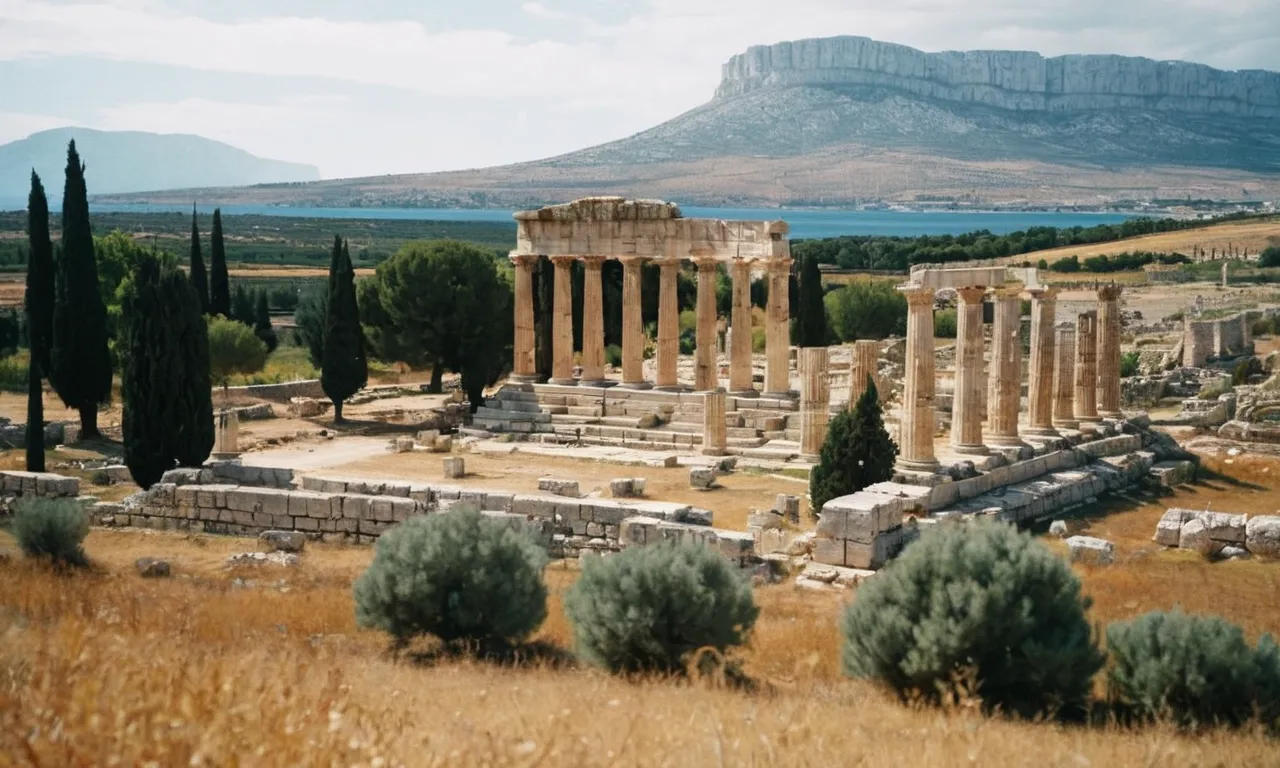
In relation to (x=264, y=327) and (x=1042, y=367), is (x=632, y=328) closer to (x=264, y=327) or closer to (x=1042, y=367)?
(x=1042, y=367)

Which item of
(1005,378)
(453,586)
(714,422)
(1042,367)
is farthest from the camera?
(714,422)

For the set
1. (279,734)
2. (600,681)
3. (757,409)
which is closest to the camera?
(279,734)

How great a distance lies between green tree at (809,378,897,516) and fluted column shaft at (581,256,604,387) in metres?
13.5

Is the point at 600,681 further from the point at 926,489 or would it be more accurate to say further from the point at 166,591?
the point at 926,489

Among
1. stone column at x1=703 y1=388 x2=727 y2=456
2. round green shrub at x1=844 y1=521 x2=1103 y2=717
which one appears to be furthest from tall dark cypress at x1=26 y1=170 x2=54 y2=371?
round green shrub at x1=844 y1=521 x2=1103 y2=717

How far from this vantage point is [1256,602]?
18031mm

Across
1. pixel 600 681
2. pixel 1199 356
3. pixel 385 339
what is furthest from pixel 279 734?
pixel 1199 356

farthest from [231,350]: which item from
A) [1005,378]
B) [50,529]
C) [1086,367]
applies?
[1086,367]

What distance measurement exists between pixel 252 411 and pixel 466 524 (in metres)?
25.4

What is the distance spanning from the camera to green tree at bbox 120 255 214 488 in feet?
88.6

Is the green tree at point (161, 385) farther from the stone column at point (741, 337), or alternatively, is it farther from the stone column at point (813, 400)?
the stone column at point (741, 337)

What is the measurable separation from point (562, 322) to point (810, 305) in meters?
15.1

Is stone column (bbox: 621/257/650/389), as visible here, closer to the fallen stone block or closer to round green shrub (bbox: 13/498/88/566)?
the fallen stone block

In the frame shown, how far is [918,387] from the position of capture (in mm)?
25672
